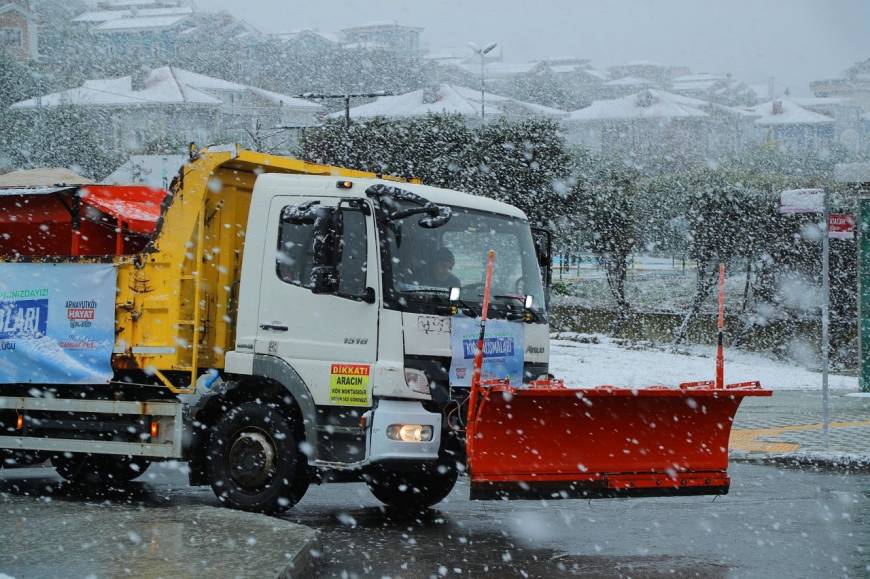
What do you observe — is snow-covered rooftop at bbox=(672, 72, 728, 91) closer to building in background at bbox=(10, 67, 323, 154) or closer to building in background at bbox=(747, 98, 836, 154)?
building in background at bbox=(747, 98, 836, 154)

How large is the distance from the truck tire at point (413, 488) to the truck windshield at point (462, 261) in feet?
5.22

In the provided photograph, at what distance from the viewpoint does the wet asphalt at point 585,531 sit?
7.56 m

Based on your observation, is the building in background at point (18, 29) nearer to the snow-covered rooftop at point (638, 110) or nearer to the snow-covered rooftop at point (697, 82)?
the snow-covered rooftop at point (638, 110)

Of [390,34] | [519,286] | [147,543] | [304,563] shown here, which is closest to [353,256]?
[519,286]

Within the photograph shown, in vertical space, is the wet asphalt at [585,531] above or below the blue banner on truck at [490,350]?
below

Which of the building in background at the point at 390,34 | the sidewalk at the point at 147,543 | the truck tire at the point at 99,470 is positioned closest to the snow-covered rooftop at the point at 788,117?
the building in background at the point at 390,34

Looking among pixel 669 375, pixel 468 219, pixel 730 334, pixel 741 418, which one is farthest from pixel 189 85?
pixel 468 219

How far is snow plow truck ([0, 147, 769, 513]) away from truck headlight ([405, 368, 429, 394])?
2 cm

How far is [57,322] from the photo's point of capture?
10219 mm

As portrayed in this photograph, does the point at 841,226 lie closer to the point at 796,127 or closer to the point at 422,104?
the point at 422,104

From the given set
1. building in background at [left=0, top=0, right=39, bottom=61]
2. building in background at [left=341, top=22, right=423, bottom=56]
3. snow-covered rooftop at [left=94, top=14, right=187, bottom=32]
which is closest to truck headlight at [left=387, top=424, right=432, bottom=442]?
building in background at [left=0, top=0, right=39, bottom=61]

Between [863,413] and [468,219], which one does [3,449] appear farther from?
[863,413]

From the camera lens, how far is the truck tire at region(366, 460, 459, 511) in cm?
995

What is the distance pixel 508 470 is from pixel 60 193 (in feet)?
15.2
